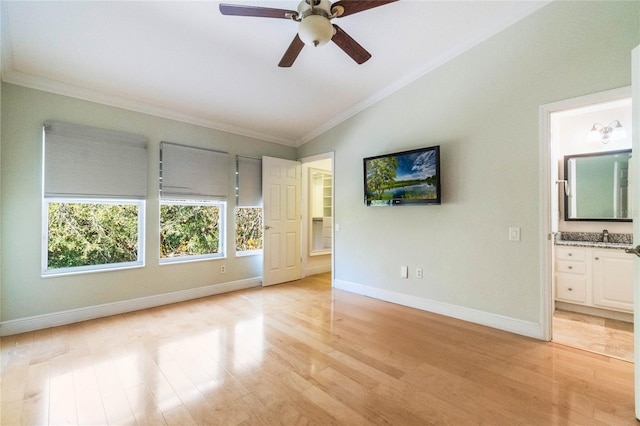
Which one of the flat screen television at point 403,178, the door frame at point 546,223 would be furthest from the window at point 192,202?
the door frame at point 546,223

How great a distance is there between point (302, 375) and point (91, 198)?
308 centimetres

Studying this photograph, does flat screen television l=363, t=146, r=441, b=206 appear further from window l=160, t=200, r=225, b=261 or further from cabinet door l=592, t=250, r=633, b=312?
window l=160, t=200, r=225, b=261

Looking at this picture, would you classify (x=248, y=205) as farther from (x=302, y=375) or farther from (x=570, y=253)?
(x=570, y=253)

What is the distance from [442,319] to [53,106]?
4.94 meters

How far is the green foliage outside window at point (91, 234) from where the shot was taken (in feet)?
10.1

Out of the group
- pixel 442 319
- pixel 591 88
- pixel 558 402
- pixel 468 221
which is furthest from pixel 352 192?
pixel 558 402

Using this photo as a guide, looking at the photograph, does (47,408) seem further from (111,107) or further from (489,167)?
(489,167)

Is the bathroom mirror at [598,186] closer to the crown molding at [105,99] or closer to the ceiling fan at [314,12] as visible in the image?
the ceiling fan at [314,12]

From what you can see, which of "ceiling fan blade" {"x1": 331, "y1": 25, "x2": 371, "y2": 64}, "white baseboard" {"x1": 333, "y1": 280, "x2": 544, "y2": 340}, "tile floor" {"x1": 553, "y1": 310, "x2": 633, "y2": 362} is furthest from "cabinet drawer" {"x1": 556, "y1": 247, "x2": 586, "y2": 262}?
"ceiling fan blade" {"x1": 331, "y1": 25, "x2": 371, "y2": 64}

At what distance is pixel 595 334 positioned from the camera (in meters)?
2.76

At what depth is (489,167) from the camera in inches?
118

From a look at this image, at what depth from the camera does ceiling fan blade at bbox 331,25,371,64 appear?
7.21 feet

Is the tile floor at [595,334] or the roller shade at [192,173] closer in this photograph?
the tile floor at [595,334]

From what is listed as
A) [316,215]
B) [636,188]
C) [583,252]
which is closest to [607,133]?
[583,252]
